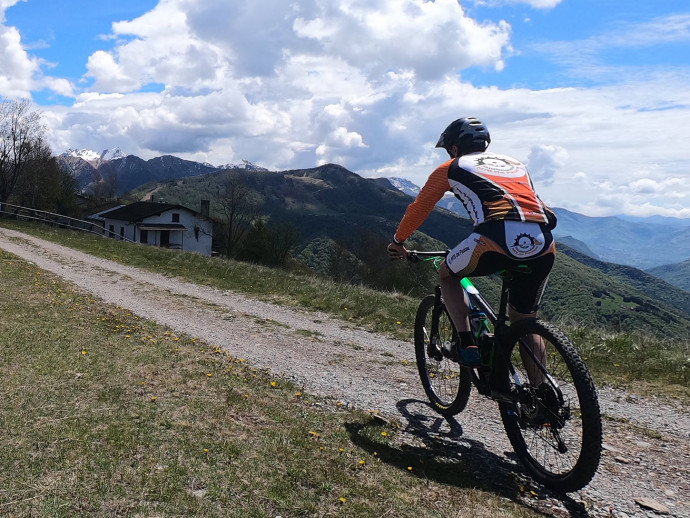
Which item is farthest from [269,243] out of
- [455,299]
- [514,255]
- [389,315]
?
[514,255]

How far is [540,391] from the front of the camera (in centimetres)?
377

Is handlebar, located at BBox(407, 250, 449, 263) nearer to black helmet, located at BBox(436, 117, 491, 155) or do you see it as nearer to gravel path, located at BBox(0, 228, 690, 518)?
black helmet, located at BBox(436, 117, 491, 155)

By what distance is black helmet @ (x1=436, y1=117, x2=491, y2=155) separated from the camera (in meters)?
4.48

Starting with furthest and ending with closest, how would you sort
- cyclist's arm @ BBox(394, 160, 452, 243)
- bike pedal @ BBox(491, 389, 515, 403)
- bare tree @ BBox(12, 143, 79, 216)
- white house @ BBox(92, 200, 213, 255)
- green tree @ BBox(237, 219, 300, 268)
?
white house @ BBox(92, 200, 213, 255) → green tree @ BBox(237, 219, 300, 268) → bare tree @ BBox(12, 143, 79, 216) → cyclist's arm @ BBox(394, 160, 452, 243) → bike pedal @ BBox(491, 389, 515, 403)

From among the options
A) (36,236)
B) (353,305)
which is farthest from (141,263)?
(36,236)

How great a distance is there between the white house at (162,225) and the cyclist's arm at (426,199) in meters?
72.9

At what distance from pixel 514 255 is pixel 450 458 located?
1913 mm

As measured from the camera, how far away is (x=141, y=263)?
63.8 ft

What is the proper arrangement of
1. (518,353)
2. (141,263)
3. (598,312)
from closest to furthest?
1. (518,353)
2. (141,263)
3. (598,312)

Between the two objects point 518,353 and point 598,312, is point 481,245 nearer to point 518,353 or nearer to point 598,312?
point 518,353

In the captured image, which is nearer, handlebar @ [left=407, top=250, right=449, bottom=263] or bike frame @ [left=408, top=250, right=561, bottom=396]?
bike frame @ [left=408, top=250, right=561, bottom=396]

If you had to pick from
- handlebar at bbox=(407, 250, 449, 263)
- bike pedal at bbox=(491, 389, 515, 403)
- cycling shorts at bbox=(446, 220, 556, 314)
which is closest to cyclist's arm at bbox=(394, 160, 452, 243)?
handlebar at bbox=(407, 250, 449, 263)

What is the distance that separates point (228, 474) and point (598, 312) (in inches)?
7932

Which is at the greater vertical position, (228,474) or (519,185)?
(519,185)
